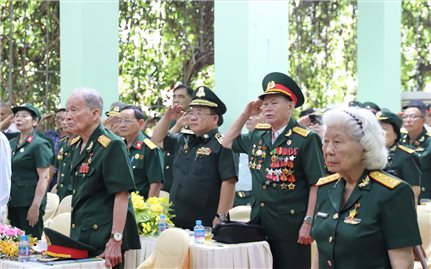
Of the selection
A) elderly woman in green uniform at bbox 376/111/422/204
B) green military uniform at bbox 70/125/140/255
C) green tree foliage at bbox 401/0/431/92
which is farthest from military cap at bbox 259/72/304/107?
green tree foliage at bbox 401/0/431/92

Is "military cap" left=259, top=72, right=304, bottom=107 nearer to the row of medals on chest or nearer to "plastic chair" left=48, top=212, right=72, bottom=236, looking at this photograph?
the row of medals on chest

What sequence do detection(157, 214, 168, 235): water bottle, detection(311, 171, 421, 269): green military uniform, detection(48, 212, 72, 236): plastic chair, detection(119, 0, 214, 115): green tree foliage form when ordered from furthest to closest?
detection(119, 0, 214, 115): green tree foliage → detection(157, 214, 168, 235): water bottle → detection(48, 212, 72, 236): plastic chair → detection(311, 171, 421, 269): green military uniform

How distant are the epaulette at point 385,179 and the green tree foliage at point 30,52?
34.6 ft

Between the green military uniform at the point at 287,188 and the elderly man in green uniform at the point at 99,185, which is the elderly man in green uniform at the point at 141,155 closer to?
the green military uniform at the point at 287,188

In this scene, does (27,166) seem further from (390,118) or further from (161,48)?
(161,48)

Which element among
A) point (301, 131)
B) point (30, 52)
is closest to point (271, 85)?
point (301, 131)

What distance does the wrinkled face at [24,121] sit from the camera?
9.30 metres

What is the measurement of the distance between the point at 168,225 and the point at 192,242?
0.90 m

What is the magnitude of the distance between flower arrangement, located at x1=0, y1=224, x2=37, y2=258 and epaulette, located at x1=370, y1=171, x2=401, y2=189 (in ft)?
9.64

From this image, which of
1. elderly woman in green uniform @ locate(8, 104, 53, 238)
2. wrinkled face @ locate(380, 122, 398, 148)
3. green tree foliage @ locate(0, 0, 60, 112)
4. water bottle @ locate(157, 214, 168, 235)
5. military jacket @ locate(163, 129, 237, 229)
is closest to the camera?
water bottle @ locate(157, 214, 168, 235)

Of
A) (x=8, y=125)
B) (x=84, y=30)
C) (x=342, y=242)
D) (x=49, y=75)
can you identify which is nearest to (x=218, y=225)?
(x=342, y=242)

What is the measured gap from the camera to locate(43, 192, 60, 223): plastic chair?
9.23 meters

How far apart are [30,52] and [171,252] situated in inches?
336

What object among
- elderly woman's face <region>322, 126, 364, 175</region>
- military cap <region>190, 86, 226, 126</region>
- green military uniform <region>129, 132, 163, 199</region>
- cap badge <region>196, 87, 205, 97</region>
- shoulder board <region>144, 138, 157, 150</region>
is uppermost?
cap badge <region>196, 87, 205, 97</region>
